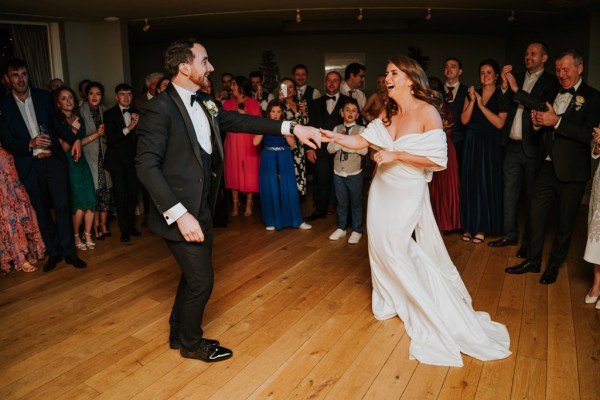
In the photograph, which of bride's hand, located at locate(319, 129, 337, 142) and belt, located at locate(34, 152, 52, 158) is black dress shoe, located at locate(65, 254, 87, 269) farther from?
bride's hand, located at locate(319, 129, 337, 142)

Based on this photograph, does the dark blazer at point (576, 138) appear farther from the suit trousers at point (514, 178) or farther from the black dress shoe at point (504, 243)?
the black dress shoe at point (504, 243)

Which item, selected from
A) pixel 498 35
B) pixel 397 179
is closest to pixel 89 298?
pixel 397 179

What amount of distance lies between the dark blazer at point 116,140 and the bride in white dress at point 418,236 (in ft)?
9.98

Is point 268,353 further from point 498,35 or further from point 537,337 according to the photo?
point 498,35

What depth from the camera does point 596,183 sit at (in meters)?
3.47

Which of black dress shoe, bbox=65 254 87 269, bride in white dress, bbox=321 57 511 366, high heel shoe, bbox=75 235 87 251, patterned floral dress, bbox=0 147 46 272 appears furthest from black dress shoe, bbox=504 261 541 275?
patterned floral dress, bbox=0 147 46 272

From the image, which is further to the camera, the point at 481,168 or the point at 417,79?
the point at 481,168

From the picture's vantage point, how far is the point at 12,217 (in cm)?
443

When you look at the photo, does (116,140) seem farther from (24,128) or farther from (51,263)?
(51,263)

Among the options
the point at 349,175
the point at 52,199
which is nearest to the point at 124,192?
the point at 52,199

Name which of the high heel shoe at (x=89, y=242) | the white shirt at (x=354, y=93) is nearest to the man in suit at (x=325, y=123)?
the white shirt at (x=354, y=93)

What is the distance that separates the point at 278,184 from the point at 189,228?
333 cm

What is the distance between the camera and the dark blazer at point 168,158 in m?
2.42

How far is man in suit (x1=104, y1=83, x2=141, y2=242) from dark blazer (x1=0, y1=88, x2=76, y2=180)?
0.69 metres
